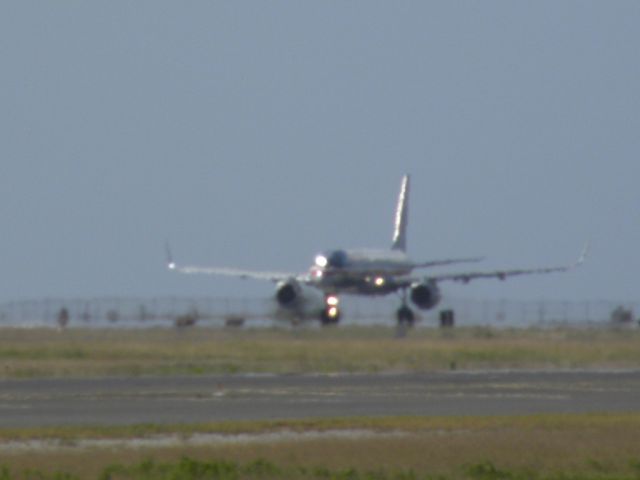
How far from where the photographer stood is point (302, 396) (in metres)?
38.1

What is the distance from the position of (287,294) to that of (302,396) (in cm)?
4914

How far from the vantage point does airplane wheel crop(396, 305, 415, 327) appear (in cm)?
8650

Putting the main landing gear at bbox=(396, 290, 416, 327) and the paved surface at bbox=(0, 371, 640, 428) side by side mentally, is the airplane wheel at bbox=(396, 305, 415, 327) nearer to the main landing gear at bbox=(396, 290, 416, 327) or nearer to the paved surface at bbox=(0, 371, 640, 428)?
the main landing gear at bbox=(396, 290, 416, 327)

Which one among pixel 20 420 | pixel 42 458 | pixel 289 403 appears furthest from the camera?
pixel 289 403

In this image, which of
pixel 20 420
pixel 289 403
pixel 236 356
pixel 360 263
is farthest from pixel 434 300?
pixel 20 420

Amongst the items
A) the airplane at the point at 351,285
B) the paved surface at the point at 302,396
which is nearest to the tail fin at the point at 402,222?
the airplane at the point at 351,285

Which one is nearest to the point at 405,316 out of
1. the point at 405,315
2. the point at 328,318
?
the point at 405,315

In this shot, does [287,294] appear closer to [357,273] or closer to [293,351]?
[357,273]

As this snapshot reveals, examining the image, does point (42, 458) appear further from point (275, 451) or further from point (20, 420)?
point (20, 420)

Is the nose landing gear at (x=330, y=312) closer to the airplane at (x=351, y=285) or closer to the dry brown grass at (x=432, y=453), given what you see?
the airplane at (x=351, y=285)

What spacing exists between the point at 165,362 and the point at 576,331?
1351 inches

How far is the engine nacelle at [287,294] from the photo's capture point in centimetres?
8725

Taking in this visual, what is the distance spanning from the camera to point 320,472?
2208cm

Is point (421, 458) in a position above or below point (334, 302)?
below
